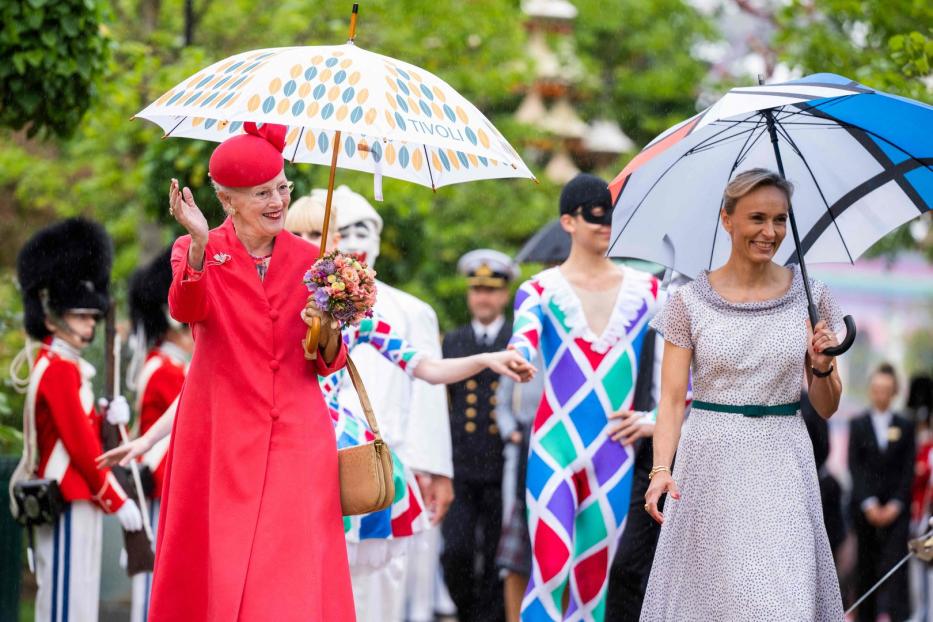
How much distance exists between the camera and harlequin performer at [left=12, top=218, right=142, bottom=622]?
25.1 feet

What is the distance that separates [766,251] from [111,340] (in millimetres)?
3951

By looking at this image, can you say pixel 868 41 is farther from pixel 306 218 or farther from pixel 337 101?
pixel 337 101

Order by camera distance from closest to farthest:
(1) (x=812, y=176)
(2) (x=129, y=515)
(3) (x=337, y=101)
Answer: (3) (x=337, y=101)
(1) (x=812, y=176)
(2) (x=129, y=515)

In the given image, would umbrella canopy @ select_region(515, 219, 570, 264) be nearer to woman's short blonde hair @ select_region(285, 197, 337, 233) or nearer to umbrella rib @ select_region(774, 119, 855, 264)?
woman's short blonde hair @ select_region(285, 197, 337, 233)

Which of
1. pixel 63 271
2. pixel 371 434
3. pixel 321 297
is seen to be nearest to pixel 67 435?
pixel 63 271

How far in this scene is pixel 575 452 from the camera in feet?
24.2

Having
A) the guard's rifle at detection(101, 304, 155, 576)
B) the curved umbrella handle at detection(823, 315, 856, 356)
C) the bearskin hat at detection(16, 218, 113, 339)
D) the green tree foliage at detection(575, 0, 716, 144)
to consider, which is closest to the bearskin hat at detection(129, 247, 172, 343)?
the bearskin hat at detection(16, 218, 113, 339)

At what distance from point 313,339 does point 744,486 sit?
1728 millimetres

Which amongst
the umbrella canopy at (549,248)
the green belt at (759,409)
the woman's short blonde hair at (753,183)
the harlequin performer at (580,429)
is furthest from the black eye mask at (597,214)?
the umbrella canopy at (549,248)

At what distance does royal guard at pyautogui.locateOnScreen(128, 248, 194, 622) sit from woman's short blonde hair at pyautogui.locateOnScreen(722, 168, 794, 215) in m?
3.91

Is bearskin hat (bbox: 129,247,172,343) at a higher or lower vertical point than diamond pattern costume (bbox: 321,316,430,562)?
higher

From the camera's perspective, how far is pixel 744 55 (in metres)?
24.1

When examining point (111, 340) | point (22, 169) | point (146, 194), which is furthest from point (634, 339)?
point (22, 169)

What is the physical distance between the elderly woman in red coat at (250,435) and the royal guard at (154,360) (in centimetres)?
311
